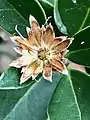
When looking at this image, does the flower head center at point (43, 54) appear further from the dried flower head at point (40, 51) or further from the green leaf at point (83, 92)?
the green leaf at point (83, 92)

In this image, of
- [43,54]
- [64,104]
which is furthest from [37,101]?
[43,54]

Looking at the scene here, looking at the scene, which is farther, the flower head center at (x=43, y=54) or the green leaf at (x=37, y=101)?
the green leaf at (x=37, y=101)

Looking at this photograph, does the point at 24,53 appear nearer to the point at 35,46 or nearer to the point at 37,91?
the point at 35,46

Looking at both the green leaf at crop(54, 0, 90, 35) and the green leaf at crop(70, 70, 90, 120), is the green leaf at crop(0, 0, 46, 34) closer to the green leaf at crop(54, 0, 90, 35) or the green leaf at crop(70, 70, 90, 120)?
the green leaf at crop(54, 0, 90, 35)

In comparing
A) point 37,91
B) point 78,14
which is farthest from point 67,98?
point 78,14

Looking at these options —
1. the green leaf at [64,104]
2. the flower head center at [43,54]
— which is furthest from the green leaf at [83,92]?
the flower head center at [43,54]

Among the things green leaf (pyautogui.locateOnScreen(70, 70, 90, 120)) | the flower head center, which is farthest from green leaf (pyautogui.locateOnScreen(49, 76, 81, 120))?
the flower head center
